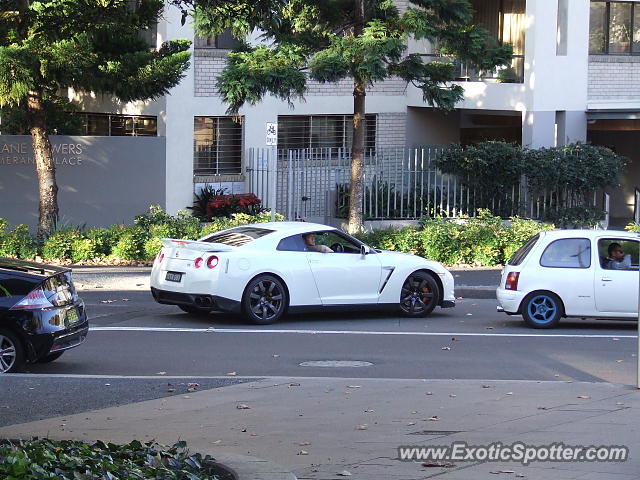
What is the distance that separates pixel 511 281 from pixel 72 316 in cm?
673

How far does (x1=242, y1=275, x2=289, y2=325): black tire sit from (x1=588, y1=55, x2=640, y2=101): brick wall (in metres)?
16.4

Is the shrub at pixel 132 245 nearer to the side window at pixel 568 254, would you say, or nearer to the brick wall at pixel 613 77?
the side window at pixel 568 254

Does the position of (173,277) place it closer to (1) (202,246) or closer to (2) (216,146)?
(1) (202,246)

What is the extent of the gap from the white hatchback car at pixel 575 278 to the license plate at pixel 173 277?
186 inches


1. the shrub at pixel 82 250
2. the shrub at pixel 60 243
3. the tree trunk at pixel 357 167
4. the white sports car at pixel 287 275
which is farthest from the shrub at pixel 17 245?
the tree trunk at pixel 357 167

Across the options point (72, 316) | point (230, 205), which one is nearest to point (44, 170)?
point (230, 205)

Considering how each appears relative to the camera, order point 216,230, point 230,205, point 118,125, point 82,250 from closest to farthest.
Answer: point 82,250
point 216,230
point 230,205
point 118,125

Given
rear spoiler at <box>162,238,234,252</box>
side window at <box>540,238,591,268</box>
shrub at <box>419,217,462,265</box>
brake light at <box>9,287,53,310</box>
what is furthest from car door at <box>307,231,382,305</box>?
shrub at <box>419,217,462,265</box>

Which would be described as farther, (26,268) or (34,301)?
(26,268)

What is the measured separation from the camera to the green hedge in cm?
2106

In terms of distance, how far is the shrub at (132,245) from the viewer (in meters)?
21.2

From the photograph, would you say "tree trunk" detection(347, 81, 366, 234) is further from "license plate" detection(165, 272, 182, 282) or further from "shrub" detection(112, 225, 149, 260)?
"license plate" detection(165, 272, 182, 282)

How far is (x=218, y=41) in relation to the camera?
28.4m

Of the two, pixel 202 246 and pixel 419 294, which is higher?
pixel 202 246
